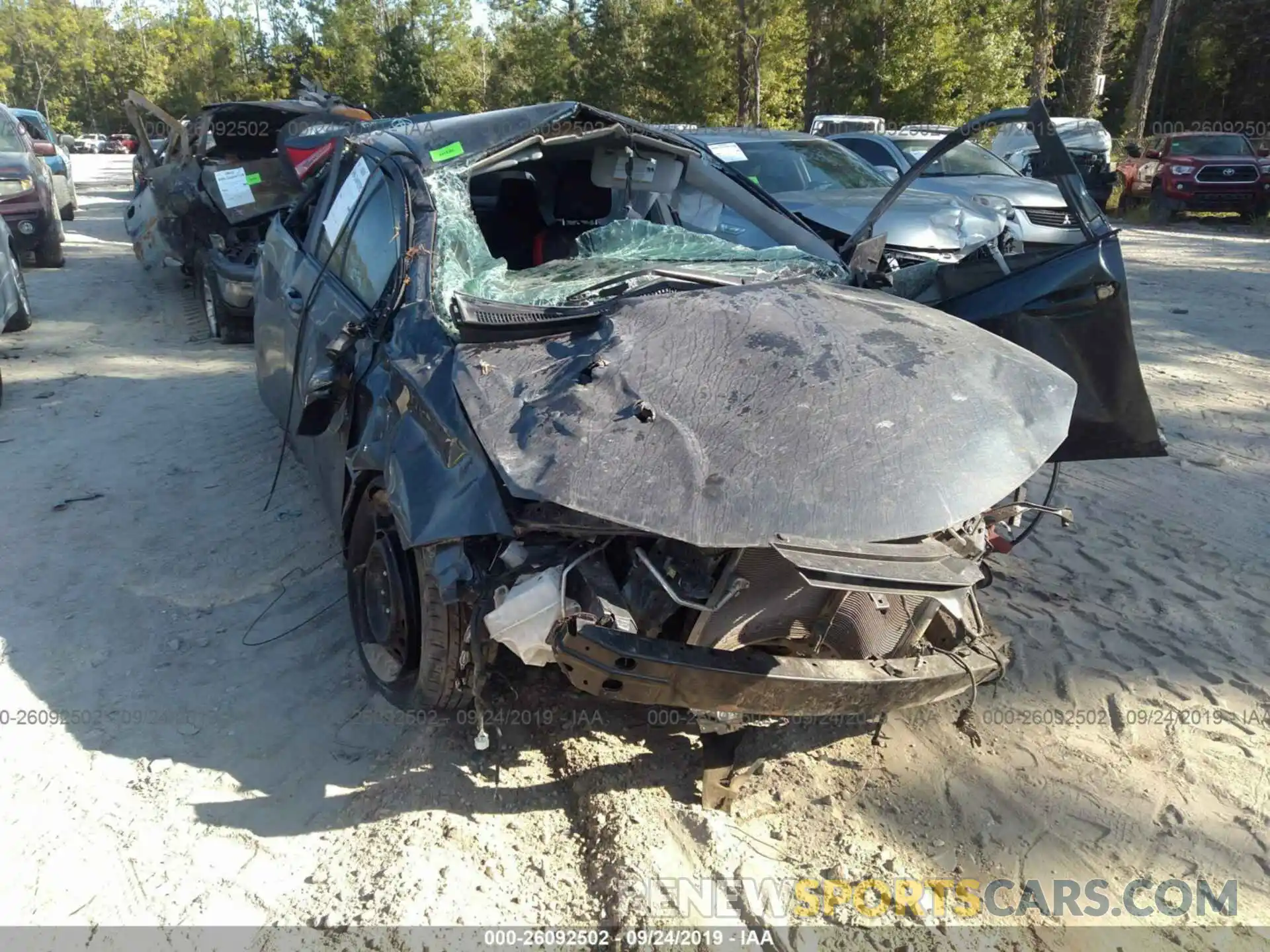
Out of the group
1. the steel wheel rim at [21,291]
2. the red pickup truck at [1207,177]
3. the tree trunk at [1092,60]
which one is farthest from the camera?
the tree trunk at [1092,60]

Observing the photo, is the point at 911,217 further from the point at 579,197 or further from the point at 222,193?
the point at 222,193

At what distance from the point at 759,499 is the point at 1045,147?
6.79ft

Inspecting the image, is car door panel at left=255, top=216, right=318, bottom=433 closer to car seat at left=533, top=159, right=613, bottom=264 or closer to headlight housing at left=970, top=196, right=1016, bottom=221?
car seat at left=533, top=159, right=613, bottom=264

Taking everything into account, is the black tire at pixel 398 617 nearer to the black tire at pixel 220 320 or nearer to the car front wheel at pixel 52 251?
the black tire at pixel 220 320

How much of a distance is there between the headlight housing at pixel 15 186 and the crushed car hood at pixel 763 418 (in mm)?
10331

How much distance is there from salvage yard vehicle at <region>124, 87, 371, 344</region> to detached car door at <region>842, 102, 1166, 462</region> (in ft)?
18.9

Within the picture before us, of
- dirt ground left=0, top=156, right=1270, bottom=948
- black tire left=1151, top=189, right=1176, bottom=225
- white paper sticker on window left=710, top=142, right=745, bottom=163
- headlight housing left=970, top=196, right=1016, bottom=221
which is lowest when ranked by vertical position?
black tire left=1151, top=189, right=1176, bottom=225

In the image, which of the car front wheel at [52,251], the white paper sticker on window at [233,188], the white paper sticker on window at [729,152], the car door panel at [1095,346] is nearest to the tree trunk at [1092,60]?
the white paper sticker on window at [729,152]

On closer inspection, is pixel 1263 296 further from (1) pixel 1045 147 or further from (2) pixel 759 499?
(2) pixel 759 499

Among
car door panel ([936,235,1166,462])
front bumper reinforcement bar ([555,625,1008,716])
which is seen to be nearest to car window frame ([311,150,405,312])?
front bumper reinforcement bar ([555,625,1008,716])

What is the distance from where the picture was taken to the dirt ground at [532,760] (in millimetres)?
2584

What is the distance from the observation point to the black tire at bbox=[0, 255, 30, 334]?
7625 millimetres

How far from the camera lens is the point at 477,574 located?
2.55 meters

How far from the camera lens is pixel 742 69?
24.0m
